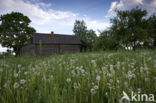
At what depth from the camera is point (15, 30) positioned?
32.7m

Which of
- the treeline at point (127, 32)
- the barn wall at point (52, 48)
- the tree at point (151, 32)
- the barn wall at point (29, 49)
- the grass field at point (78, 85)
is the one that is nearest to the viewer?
the grass field at point (78, 85)

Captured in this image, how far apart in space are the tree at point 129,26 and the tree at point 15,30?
2525cm

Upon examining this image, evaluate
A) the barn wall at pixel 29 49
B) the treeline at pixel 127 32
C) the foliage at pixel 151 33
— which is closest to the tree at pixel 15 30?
the barn wall at pixel 29 49

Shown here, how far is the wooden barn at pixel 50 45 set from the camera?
1120 inches

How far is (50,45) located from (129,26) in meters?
21.4

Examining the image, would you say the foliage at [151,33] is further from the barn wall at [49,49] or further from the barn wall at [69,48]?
the barn wall at [49,49]

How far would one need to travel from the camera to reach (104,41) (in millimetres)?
25062

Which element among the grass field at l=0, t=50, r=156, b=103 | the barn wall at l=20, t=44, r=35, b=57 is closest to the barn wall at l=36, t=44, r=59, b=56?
the barn wall at l=20, t=44, r=35, b=57

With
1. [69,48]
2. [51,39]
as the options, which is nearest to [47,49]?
[51,39]

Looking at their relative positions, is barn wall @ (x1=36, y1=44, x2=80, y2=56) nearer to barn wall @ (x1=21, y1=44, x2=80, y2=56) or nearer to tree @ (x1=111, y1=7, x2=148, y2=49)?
barn wall @ (x1=21, y1=44, x2=80, y2=56)

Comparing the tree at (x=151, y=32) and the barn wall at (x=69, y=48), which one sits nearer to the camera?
the tree at (x=151, y=32)

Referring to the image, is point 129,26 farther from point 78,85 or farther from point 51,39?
point 78,85

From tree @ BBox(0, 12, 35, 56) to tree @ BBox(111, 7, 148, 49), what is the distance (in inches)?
994

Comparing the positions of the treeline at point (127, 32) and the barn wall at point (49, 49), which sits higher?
the treeline at point (127, 32)
